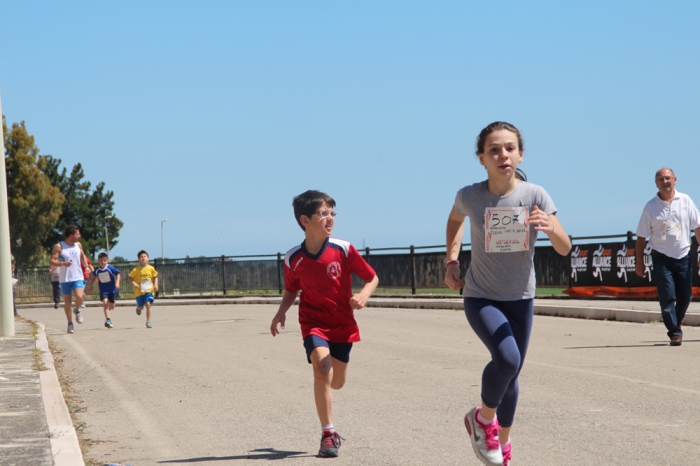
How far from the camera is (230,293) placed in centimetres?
3897

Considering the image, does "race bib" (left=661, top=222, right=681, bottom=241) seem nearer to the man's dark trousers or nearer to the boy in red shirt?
the man's dark trousers

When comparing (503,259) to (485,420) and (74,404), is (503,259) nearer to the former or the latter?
(485,420)

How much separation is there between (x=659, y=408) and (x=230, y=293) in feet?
108

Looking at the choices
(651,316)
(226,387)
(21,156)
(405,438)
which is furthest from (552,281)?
(21,156)

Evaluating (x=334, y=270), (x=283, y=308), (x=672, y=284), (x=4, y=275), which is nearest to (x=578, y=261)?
(x=672, y=284)

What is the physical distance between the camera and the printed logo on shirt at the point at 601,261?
21.4m

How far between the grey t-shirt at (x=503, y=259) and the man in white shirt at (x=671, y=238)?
659 cm

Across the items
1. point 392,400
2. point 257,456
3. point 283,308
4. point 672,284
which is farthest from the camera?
point 672,284

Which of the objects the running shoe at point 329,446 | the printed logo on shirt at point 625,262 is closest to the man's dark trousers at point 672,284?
the running shoe at point 329,446

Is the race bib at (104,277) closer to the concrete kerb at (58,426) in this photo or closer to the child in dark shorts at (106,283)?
the child in dark shorts at (106,283)

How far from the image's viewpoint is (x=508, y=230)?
193 inches

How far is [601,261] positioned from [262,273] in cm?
1805

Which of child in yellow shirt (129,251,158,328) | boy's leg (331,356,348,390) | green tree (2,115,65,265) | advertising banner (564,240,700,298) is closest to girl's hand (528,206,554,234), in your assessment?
boy's leg (331,356,348,390)

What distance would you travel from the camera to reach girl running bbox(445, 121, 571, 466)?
16.0 ft
